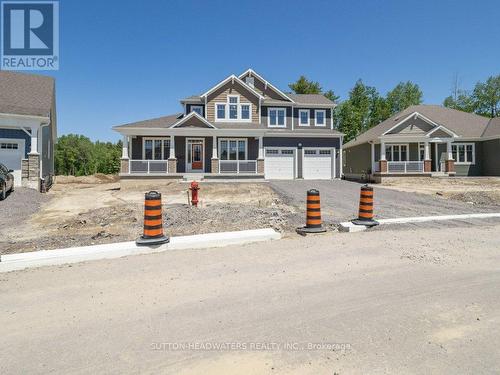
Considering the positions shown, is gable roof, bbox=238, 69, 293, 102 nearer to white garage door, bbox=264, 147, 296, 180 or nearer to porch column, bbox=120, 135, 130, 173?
white garage door, bbox=264, 147, 296, 180

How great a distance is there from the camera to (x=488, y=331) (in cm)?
293

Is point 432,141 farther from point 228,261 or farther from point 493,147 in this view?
point 228,261

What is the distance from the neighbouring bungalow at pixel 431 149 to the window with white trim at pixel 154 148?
1692cm

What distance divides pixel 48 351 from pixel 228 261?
3.01 meters

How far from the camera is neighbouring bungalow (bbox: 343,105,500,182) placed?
2309cm

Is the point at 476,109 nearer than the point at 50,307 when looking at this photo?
No

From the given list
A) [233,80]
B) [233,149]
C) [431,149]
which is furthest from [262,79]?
[431,149]

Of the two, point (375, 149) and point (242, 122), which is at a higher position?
point (242, 122)

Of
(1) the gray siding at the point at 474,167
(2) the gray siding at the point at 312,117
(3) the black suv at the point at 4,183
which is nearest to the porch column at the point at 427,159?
(1) the gray siding at the point at 474,167

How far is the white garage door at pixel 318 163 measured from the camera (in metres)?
24.8

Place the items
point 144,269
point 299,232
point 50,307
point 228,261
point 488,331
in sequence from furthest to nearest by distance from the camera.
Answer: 1. point 299,232
2. point 228,261
3. point 144,269
4. point 50,307
5. point 488,331

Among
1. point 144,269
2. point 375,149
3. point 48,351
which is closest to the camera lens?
point 48,351

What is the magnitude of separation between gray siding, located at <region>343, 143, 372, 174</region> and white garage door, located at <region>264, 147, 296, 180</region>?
7.39m

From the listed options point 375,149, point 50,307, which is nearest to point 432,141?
point 375,149
